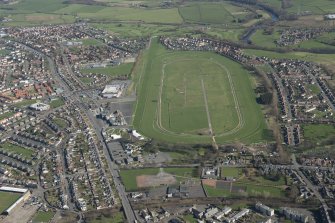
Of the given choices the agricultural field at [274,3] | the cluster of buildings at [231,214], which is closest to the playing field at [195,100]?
the cluster of buildings at [231,214]

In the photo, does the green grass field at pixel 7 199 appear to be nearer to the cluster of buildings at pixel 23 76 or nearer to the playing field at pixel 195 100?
the playing field at pixel 195 100

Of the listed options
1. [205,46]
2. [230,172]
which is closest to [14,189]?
[230,172]

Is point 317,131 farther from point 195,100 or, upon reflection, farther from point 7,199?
point 7,199

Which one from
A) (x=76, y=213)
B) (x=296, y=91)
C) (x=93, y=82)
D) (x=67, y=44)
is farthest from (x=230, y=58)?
(x=76, y=213)

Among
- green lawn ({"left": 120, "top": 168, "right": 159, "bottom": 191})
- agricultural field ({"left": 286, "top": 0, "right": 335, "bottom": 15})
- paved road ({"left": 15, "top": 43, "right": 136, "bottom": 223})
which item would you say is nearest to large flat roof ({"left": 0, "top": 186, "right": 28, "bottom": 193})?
paved road ({"left": 15, "top": 43, "right": 136, "bottom": 223})

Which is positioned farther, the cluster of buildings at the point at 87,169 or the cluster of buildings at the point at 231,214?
the cluster of buildings at the point at 87,169

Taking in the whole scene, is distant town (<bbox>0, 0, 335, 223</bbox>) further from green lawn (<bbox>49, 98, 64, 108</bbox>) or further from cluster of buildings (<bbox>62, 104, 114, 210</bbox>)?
green lawn (<bbox>49, 98, 64, 108</bbox>)
